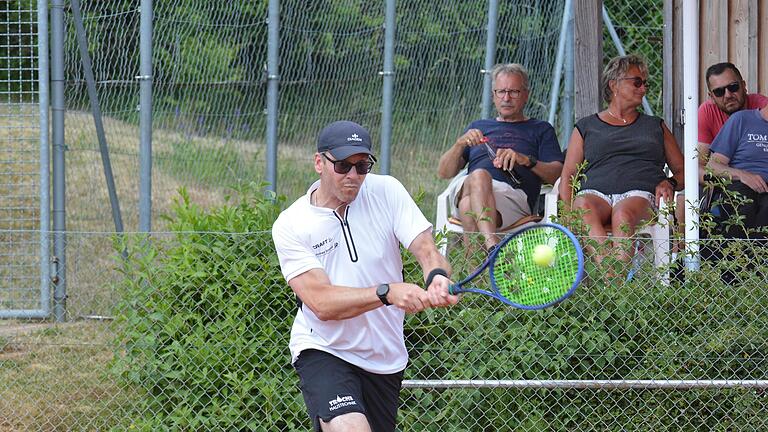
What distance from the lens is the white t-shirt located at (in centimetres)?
421

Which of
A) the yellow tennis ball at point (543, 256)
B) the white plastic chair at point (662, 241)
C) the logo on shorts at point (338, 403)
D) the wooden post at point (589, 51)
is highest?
the wooden post at point (589, 51)

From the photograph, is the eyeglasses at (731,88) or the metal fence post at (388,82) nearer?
the eyeglasses at (731,88)

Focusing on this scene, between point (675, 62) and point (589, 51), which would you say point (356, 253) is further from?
point (675, 62)

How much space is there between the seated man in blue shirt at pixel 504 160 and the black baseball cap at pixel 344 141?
2746 mm

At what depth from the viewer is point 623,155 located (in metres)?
6.93

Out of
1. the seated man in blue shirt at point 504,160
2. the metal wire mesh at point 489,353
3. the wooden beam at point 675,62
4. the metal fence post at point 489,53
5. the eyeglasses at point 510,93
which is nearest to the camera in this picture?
the metal wire mesh at point 489,353

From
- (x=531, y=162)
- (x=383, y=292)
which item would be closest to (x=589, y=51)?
(x=531, y=162)

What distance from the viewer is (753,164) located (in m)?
6.82

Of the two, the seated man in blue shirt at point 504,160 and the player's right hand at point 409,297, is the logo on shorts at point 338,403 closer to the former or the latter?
the player's right hand at point 409,297

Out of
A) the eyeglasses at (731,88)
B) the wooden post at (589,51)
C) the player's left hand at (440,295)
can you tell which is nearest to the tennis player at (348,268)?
the player's left hand at (440,295)

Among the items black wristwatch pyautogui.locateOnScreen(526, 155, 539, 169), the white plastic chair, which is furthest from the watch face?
black wristwatch pyautogui.locateOnScreen(526, 155, 539, 169)

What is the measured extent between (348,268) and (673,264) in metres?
2.19

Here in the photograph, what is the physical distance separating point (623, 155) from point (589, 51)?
1370mm

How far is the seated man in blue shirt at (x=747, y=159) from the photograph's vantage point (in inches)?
260
